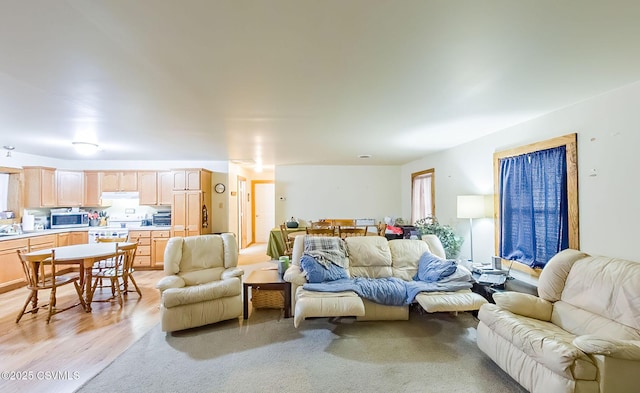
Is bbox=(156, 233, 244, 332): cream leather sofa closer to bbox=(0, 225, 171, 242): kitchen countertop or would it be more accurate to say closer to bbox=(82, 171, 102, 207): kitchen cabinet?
bbox=(0, 225, 171, 242): kitchen countertop

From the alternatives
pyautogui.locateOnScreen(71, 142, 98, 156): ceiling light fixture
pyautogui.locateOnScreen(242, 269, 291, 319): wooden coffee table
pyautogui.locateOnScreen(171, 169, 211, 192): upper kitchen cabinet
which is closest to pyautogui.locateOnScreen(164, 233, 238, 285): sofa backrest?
pyautogui.locateOnScreen(242, 269, 291, 319): wooden coffee table

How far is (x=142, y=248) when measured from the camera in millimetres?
5602

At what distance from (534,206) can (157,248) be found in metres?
6.30

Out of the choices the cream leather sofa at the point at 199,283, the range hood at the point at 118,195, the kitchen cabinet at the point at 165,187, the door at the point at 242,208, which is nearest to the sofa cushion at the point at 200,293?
the cream leather sofa at the point at 199,283

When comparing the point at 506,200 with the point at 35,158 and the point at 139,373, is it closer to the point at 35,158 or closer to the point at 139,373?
the point at 139,373

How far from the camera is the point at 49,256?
325 centimetres

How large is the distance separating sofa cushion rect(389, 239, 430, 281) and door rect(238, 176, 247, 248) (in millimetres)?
4866

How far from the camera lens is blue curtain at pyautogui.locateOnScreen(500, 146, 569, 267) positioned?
2.77 m

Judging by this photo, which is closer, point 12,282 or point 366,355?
point 366,355

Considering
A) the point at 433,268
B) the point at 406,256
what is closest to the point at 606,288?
the point at 433,268

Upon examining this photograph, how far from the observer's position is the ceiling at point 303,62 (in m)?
1.34

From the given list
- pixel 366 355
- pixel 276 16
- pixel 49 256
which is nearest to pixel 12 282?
pixel 49 256

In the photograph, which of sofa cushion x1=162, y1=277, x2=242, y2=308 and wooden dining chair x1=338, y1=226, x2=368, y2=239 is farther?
wooden dining chair x1=338, y1=226, x2=368, y2=239

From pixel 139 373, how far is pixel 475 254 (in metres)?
4.26
